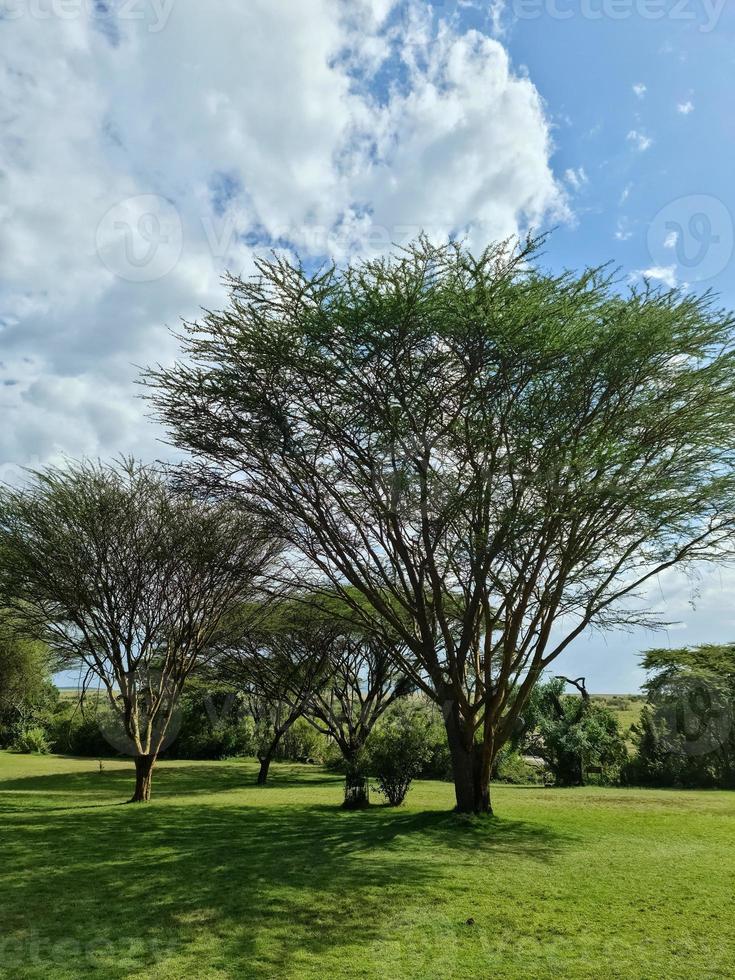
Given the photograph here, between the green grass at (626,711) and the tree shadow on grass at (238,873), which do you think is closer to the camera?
the tree shadow on grass at (238,873)

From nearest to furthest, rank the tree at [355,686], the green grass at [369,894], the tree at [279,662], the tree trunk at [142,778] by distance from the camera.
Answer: the green grass at [369,894] < the tree trunk at [142,778] < the tree at [279,662] < the tree at [355,686]

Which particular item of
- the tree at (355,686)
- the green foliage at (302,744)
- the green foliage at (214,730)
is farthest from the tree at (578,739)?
the green foliage at (214,730)

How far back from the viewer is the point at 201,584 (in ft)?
65.8

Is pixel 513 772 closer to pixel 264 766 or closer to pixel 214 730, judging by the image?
pixel 264 766

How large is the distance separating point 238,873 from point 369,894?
227 cm

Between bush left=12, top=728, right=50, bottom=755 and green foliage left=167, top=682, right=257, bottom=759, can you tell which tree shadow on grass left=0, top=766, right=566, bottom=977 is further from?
bush left=12, top=728, right=50, bottom=755

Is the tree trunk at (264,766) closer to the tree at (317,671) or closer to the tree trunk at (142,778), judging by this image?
the tree at (317,671)

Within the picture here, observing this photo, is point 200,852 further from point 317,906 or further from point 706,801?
point 706,801

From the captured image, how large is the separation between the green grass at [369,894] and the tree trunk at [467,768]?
1.81ft

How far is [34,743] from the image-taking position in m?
42.9

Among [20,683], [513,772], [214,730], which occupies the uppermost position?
[20,683]

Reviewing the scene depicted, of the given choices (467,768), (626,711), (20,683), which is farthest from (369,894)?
(626,711)

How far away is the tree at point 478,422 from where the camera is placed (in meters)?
11.2

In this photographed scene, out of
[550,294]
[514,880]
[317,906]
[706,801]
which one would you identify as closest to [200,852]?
[317,906]
